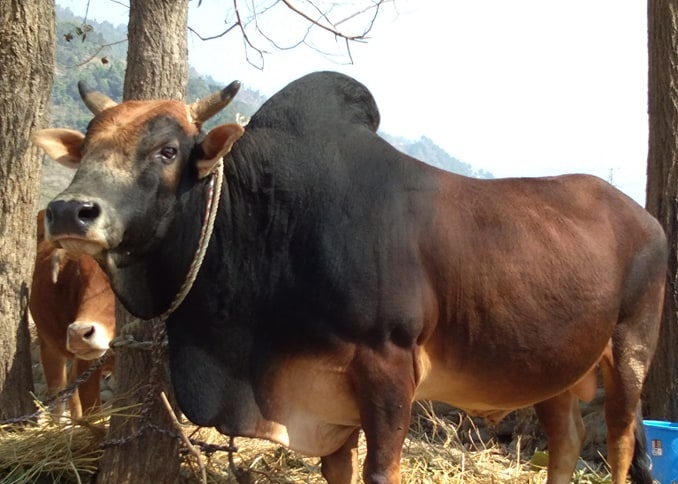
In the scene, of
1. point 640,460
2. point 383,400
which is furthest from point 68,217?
point 640,460

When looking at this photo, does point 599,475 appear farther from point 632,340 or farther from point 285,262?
point 285,262

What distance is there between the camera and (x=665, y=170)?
525cm

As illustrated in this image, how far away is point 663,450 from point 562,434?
668 millimetres

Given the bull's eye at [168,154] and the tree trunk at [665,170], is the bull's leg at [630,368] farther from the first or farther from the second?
the bull's eye at [168,154]

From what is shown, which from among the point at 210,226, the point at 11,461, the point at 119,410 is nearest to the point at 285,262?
the point at 210,226

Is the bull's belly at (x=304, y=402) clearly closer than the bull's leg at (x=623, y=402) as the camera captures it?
Yes

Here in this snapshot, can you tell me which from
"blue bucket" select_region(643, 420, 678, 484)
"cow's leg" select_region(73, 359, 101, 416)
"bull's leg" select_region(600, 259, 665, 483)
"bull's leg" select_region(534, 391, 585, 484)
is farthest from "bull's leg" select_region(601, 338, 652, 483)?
"cow's leg" select_region(73, 359, 101, 416)

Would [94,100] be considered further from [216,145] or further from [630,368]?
[630,368]

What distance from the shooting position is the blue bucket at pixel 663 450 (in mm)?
4559

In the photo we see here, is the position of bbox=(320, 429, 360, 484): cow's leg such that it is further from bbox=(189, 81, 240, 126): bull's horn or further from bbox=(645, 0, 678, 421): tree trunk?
bbox=(645, 0, 678, 421): tree trunk

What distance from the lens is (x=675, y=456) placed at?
4.55 m

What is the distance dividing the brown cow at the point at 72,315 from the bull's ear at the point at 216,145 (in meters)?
1.74

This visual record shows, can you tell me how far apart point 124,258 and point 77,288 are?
2.20 meters

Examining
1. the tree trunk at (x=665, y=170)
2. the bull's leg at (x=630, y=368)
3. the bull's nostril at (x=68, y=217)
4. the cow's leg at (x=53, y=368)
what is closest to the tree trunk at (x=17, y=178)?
the cow's leg at (x=53, y=368)
